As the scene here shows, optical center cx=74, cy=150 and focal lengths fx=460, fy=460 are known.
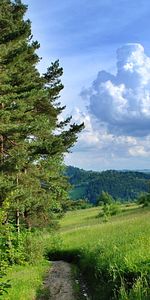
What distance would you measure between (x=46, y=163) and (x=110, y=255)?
787 inches

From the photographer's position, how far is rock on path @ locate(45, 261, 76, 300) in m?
16.4

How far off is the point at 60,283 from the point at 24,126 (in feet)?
27.3

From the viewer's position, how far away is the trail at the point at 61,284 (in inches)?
637

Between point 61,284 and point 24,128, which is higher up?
point 24,128

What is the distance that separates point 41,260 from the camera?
26.5 meters

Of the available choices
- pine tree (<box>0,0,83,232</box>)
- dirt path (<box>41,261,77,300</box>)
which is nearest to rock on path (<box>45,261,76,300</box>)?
dirt path (<box>41,261,77,300</box>)

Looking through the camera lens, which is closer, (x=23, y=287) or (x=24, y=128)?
(x=23, y=287)

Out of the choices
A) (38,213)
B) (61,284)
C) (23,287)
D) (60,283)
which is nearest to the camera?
(23,287)

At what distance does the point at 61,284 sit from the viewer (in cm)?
1938

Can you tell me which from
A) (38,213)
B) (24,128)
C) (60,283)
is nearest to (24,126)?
(24,128)

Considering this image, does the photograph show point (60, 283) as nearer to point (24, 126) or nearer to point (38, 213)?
point (24, 126)

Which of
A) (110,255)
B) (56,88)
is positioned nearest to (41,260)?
(110,255)

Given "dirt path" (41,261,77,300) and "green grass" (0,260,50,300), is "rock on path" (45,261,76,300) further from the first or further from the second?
"green grass" (0,260,50,300)

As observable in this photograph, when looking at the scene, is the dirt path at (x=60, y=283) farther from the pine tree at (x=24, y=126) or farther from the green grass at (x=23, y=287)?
the pine tree at (x=24, y=126)
